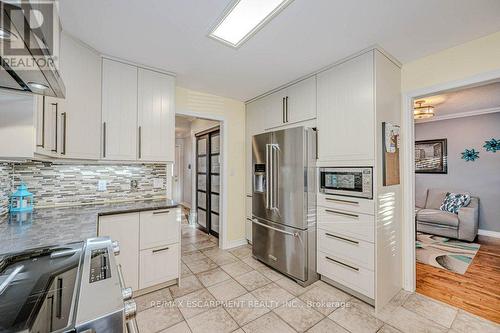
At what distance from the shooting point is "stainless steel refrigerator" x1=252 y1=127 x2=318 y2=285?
2.37 m

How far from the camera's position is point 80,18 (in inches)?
63.6

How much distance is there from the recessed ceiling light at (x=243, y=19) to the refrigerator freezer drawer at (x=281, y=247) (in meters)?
2.02

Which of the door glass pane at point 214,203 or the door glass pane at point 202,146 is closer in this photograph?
the door glass pane at point 214,203

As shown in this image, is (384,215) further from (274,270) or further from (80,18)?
(80,18)

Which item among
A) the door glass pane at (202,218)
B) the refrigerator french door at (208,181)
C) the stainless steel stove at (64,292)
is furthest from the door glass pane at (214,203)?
the stainless steel stove at (64,292)

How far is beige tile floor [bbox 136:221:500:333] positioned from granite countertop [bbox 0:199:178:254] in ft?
3.12

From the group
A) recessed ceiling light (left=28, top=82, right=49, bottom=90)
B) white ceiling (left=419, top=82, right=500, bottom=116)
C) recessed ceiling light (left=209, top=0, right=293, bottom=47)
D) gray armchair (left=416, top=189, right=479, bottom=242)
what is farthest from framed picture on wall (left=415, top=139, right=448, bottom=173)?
recessed ceiling light (left=28, top=82, right=49, bottom=90)

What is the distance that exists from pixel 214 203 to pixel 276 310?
2.40 m

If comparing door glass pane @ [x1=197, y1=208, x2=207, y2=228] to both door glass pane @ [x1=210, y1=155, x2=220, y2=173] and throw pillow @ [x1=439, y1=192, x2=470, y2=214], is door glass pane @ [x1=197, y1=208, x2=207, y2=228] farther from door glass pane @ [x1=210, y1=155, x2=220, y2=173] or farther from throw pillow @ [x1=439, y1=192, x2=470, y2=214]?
throw pillow @ [x1=439, y1=192, x2=470, y2=214]

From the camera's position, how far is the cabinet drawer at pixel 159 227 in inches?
84.2

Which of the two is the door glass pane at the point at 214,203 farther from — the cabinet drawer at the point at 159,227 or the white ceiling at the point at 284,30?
the white ceiling at the point at 284,30

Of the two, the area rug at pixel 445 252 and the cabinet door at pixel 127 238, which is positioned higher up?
the cabinet door at pixel 127 238

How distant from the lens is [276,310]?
6.43 feet

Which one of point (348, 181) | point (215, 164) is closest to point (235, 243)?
point (215, 164)
